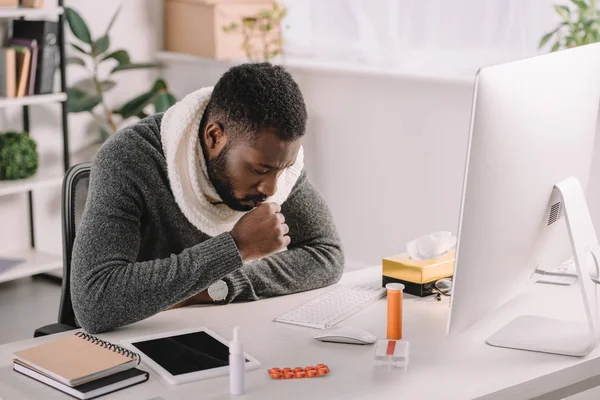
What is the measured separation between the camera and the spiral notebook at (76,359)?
1495 mm

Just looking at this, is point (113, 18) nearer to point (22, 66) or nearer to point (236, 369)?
point (22, 66)

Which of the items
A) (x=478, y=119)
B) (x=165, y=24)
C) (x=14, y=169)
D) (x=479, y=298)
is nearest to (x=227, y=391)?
(x=479, y=298)

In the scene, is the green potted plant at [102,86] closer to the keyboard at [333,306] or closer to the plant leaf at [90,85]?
the plant leaf at [90,85]

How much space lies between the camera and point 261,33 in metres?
4.35

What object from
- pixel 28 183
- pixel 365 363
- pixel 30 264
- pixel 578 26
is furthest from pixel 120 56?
pixel 365 363

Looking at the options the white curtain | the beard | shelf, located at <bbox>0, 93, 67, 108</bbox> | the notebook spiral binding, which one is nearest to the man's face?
the beard

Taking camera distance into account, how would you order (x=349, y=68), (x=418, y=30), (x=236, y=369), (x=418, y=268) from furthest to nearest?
(x=349, y=68)
(x=418, y=30)
(x=418, y=268)
(x=236, y=369)

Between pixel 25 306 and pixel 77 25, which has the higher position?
pixel 77 25

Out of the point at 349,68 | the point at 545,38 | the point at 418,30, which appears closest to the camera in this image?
the point at 545,38

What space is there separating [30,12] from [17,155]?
23.6 inches

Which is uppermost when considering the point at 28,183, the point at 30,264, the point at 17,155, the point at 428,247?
the point at 428,247

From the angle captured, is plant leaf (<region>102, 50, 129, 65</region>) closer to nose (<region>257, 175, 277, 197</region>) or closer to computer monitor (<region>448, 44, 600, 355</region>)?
nose (<region>257, 175, 277, 197</region>)

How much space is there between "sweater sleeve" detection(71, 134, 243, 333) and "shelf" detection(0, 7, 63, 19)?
2.19 m

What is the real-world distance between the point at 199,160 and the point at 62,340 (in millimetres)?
508
